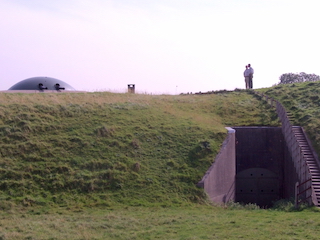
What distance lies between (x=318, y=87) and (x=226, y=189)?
18.6 meters

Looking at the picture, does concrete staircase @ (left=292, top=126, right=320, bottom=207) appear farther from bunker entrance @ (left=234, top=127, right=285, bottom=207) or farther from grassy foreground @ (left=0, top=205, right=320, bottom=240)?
grassy foreground @ (left=0, top=205, right=320, bottom=240)

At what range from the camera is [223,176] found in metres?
20.2

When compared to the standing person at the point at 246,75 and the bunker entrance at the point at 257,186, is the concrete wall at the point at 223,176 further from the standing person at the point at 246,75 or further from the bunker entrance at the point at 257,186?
the standing person at the point at 246,75

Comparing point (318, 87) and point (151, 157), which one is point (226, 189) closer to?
point (151, 157)

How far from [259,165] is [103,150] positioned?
944cm

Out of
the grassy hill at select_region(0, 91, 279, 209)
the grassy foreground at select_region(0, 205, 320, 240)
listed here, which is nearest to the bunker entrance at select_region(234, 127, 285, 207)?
the grassy hill at select_region(0, 91, 279, 209)

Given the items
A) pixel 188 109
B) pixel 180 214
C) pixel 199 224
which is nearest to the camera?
pixel 199 224

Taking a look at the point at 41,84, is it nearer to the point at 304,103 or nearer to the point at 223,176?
the point at 304,103

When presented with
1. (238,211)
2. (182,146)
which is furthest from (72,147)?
(238,211)

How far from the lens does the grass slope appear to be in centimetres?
2362

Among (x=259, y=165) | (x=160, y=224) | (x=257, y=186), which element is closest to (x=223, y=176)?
(x=257, y=186)

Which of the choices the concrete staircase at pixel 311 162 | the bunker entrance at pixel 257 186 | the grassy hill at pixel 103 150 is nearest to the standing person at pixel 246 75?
the grassy hill at pixel 103 150

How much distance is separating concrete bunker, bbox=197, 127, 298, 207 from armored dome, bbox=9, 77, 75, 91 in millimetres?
22414

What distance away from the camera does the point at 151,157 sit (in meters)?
20.1
